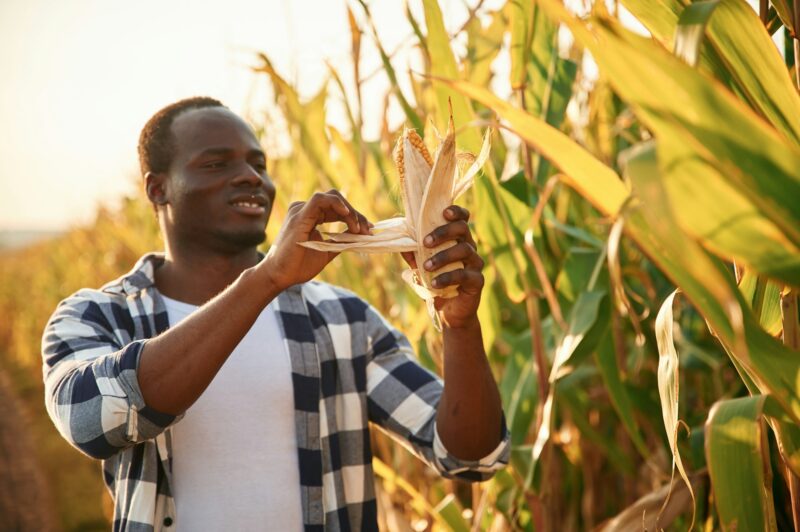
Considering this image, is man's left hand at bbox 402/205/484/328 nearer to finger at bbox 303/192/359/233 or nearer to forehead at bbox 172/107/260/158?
finger at bbox 303/192/359/233

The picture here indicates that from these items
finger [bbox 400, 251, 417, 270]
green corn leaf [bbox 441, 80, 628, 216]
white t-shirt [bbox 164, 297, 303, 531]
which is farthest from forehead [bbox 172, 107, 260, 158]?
green corn leaf [bbox 441, 80, 628, 216]

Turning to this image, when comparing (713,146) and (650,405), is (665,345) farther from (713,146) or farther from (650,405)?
(650,405)

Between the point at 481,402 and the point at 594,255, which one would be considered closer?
the point at 481,402

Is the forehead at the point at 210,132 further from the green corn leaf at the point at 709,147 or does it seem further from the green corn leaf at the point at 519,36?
the green corn leaf at the point at 709,147

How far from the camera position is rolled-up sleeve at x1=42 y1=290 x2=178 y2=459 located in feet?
2.94

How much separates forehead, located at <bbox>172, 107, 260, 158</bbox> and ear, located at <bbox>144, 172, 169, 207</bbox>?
8 cm

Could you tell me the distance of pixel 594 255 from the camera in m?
1.15

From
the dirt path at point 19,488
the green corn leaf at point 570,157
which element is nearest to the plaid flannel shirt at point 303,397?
the green corn leaf at point 570,157

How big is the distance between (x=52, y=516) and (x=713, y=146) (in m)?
2.53

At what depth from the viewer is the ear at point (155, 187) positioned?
1.27 m

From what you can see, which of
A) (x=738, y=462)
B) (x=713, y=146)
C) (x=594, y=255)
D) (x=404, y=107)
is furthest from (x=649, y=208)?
(x=594, y=255)

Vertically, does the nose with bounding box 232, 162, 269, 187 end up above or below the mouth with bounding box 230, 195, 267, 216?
above

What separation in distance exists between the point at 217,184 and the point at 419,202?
0.50 meters

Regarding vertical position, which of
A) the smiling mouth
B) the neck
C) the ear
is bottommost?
the neck
